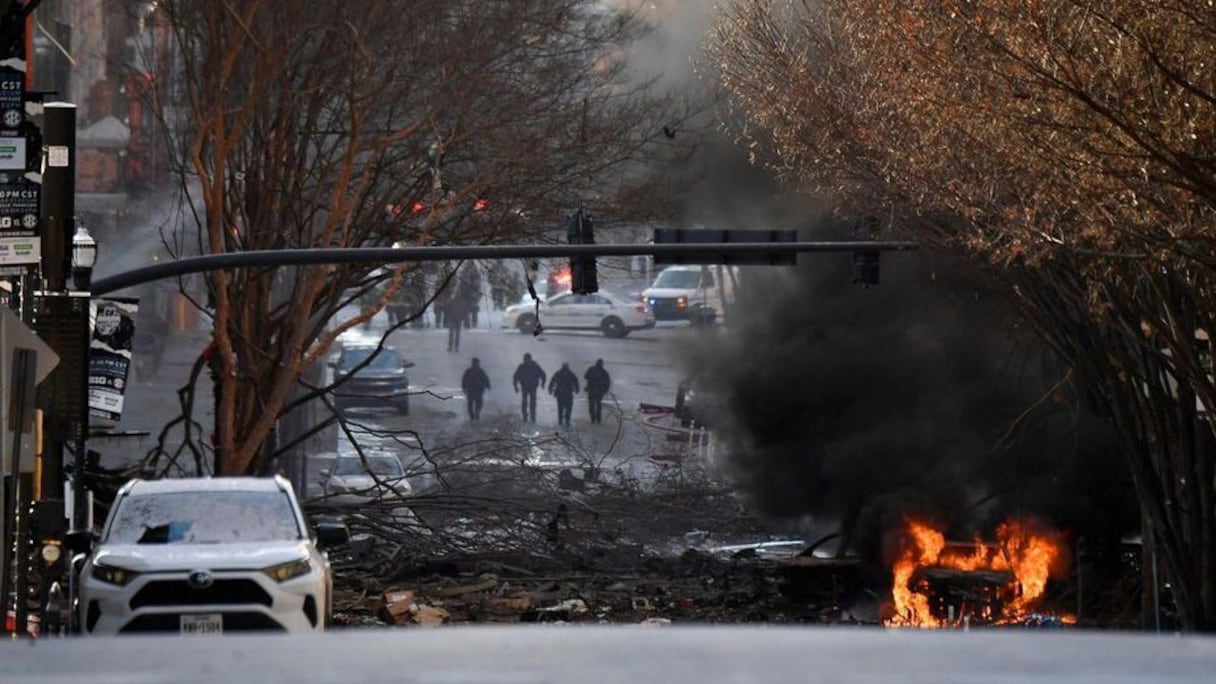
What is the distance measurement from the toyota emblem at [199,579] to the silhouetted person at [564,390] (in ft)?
106

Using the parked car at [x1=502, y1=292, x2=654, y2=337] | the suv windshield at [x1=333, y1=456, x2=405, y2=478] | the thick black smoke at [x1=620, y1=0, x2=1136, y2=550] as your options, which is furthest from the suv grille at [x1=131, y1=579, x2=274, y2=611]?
the parked car at [x1=502, y1=292, x2=654, y2=337]

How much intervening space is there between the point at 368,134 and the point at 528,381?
17218mm

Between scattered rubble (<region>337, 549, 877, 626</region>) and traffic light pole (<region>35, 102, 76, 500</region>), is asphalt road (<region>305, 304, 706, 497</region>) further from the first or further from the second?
traffic light pole (<region>35, 102, 76, 500</region>)

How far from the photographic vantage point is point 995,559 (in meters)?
31.6

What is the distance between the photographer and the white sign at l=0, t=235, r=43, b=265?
17.0 meters

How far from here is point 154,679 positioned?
3076 millimetres

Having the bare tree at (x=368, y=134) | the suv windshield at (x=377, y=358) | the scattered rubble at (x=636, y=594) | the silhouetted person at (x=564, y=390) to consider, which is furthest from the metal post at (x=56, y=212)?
the suv windshield at (x=377, y=358)

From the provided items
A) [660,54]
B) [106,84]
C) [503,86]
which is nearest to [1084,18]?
[503,86]

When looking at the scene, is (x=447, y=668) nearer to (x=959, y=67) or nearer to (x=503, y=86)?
(x=959, y=67)

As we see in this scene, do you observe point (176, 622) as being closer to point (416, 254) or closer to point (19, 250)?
point (19, 250)

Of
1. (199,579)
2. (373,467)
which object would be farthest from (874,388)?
(199,579)

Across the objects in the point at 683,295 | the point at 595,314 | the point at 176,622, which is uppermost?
the point at 683,295

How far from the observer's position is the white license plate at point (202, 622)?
12641mm

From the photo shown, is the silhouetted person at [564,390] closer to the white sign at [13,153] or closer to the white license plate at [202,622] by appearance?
the white sign at [13,153]
